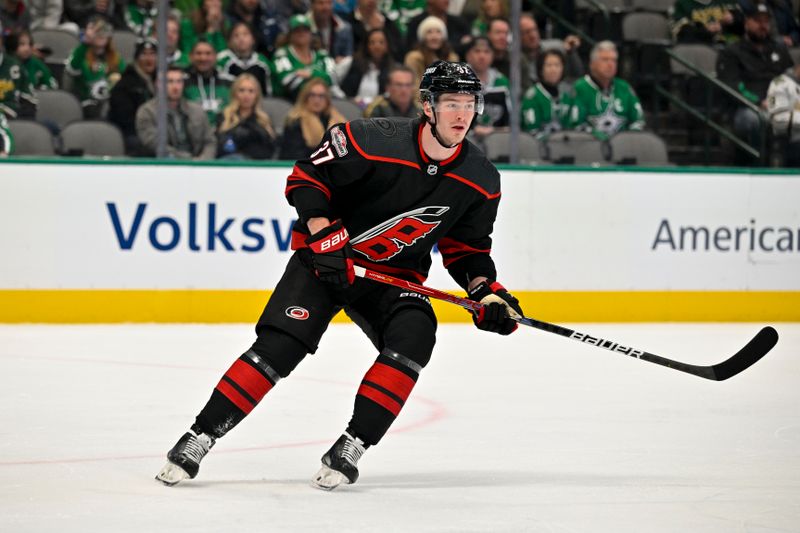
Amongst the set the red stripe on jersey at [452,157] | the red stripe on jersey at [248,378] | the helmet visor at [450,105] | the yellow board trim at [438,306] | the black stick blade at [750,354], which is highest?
the helmet visor at [450,105]

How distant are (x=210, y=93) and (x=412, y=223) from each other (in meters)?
4.48

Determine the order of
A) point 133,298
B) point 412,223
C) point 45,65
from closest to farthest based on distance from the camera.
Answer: point 412,223, point 133,298, point 45,65

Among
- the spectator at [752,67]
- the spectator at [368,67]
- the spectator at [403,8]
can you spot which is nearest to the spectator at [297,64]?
the spectator at [368,67]

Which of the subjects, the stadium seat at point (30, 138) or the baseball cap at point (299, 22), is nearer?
the stadium seat at point (30, 138)

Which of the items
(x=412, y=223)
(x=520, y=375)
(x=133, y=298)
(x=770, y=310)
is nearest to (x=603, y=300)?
(x=770, y=310)

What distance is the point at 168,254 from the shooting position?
754cm

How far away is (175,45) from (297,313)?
4.80m

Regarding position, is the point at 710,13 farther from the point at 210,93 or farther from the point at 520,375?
the point at 520,375

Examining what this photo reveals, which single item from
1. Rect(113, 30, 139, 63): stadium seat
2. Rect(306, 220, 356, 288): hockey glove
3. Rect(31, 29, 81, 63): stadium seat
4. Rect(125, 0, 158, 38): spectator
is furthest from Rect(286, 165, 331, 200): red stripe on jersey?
Rect(125, 0, 158, 38): spectator

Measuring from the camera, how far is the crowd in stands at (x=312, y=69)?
7.73m

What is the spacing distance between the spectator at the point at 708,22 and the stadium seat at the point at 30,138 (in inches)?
178

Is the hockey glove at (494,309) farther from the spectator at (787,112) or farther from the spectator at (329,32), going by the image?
the spectator at (329,32)

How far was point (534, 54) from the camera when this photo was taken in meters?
8.73

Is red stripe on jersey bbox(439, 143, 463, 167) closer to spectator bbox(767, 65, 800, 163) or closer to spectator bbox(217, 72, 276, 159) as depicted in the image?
spectator bbox(217, 72, 276, 159)
